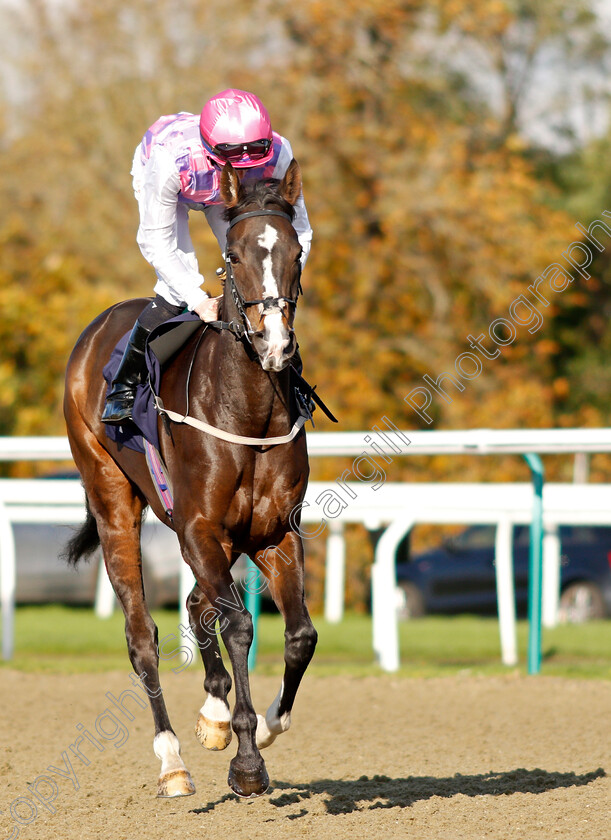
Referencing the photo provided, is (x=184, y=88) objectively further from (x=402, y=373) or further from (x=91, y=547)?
(x=91, y=547)

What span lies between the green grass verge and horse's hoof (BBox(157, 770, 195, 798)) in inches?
117

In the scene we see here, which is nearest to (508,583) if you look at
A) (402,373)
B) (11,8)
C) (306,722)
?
(306,722)

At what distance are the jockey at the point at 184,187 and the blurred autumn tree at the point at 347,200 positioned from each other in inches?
435

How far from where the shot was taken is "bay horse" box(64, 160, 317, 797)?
3797 mm

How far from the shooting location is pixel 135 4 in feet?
59.6

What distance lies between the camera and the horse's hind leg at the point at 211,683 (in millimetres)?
4172

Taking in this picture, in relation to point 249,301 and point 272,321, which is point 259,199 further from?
point 272,321

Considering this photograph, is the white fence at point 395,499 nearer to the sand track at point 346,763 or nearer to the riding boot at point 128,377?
the sand track at point 346,763

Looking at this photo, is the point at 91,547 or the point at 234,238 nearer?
the point at 234,238

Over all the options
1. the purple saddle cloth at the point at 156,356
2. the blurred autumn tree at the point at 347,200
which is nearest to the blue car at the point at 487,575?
the blurred autumn tree at the point at 347,200

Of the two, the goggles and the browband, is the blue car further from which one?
the browband

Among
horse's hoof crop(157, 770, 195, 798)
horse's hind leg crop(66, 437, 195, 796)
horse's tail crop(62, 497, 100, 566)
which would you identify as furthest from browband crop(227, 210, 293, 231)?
horse's tail crop(62, 497, 100, 566)

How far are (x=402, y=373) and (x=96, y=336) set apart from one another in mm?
12123

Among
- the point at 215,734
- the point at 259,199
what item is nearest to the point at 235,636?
the point at 215,734
